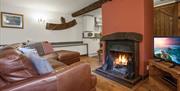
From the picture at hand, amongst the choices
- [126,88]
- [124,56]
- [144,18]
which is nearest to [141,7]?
[144,18]

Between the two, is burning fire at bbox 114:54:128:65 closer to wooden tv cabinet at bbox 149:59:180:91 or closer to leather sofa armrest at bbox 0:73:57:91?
wooden tv cabinet at bbox 149:59:180:91

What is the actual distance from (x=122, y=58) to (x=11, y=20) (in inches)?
146

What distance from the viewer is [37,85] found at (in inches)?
48.7

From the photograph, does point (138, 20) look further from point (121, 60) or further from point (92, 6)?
point (92, 6)

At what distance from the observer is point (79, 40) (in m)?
6.38

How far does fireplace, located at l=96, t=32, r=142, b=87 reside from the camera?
2872 mm

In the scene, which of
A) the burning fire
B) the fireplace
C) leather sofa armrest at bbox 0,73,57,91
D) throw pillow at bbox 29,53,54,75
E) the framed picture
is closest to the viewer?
leather sofa armrest at bbox 0,73,57,91

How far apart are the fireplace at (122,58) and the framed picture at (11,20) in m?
2.96

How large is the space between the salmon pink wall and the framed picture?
3178mm

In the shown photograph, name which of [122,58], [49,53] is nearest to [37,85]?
[49,53]

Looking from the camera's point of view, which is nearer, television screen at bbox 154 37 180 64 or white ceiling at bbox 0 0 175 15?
television screen at bbox 154 37 180 64

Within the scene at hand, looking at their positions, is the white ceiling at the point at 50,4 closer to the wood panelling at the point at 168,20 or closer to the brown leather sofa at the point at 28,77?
the wood panelling at the point at 168,20

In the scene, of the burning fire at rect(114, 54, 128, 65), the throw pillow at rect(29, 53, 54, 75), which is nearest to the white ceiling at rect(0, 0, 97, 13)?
the burning fire at rect(114, 54, 128, 65)

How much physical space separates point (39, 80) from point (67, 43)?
477 cm
